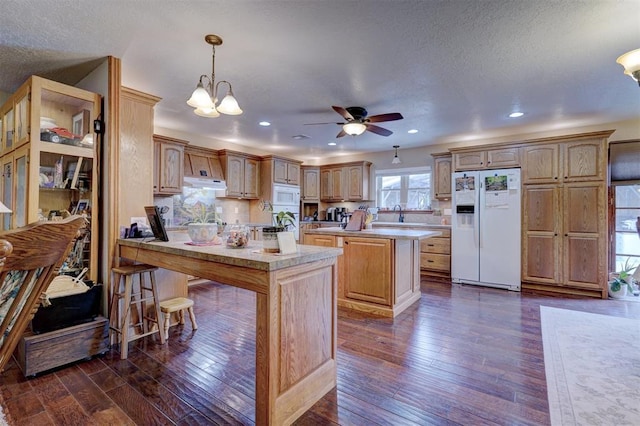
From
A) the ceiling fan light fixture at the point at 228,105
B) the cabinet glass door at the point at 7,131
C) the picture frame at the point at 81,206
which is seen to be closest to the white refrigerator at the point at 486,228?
the ceiling fan light fixture at the point at 228,105

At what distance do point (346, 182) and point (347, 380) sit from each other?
5.14m

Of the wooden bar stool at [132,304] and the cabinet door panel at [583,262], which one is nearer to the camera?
the wooden bar stool at [132,304]

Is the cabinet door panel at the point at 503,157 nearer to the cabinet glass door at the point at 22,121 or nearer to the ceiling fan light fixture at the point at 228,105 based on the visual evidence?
the ceiling fan light fixture at the point at 228,105

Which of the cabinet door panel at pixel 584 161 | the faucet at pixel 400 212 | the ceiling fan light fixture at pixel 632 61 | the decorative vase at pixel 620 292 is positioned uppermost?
the ceiling fan light fixture at pixel 632 61

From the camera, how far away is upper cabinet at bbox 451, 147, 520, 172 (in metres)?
4.62

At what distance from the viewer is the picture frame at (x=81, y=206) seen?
271cm

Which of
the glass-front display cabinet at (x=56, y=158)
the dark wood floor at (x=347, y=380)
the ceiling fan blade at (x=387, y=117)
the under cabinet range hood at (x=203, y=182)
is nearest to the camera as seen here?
the dark wood floor at (x=347, y=380)

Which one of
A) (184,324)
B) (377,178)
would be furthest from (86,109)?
(377,178)

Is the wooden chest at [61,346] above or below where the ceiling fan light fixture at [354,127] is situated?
below

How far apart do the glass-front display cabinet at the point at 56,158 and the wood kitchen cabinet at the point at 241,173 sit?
2853 millimetres

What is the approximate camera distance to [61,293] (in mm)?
2291

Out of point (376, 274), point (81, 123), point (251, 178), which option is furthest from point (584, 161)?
point (81, 123)

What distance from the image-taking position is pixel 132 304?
2.66 m

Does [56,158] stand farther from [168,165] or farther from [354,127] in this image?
[354,127]
